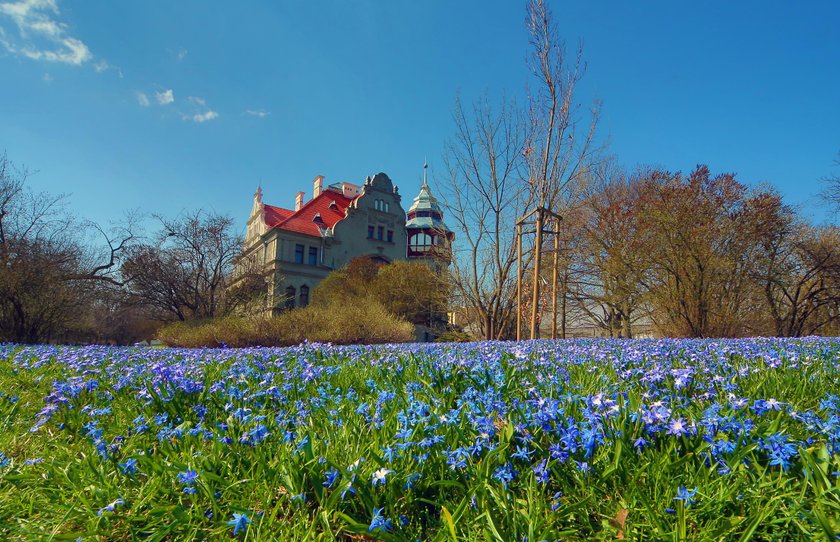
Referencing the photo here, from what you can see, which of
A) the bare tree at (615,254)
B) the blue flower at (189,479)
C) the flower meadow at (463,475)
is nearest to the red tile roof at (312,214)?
the bare tree at (615,254)

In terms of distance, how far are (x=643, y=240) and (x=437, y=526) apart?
1544cm

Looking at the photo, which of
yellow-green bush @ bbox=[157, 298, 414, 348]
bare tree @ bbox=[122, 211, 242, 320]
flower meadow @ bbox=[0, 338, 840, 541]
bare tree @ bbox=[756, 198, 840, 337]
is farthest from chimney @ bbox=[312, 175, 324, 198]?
flower meadow @ bbox=[0, 338, 840, 541]

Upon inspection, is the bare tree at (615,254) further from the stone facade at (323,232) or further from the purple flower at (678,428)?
the stone facade at (323,232)

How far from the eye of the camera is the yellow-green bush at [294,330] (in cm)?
1367

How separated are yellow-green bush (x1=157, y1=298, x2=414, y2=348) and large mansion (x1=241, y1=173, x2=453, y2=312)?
64.8ft

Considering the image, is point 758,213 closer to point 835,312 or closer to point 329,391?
point 835,312

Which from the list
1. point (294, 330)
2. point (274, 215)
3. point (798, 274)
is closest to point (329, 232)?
point (274, 215)

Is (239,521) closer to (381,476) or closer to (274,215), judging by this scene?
(381,476)

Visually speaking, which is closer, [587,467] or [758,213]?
[587,467]

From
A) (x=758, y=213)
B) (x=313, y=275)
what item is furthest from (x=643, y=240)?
(x=313, y=275)

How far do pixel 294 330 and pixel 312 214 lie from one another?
29.9 m

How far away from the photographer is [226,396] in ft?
9.84

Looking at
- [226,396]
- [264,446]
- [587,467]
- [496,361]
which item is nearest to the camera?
[587,467]

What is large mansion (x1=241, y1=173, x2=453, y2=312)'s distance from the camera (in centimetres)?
3756
